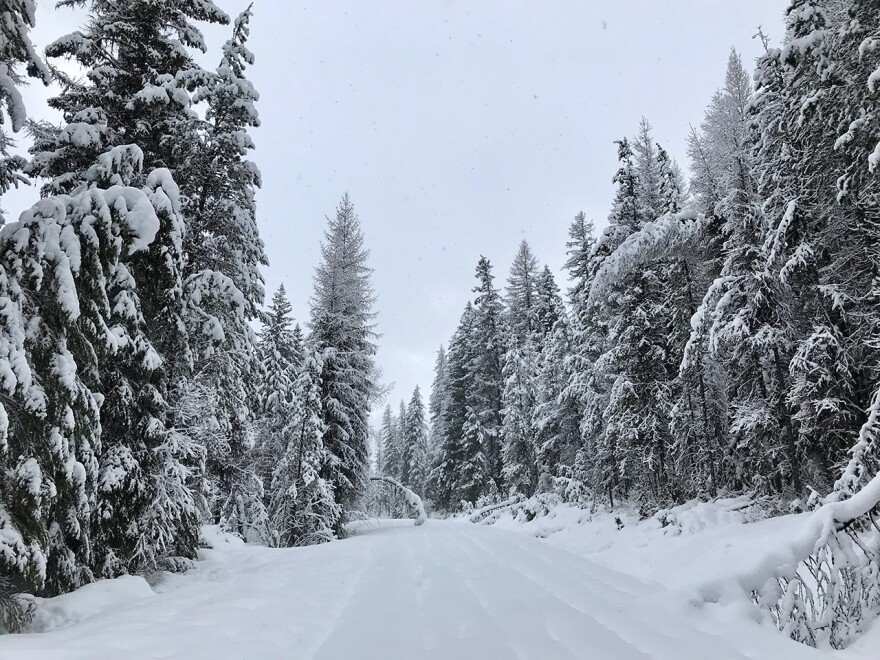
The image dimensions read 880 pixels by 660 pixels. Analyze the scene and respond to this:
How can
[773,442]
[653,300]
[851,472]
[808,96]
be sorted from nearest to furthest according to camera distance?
[851,472] → [808,96] → [773,442] → [653,300]

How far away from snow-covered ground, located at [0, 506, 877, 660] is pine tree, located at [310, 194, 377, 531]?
10158 millimetres

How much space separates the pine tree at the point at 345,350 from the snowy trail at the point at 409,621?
11170mm

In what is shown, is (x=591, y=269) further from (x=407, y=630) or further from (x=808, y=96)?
(x=407, y=630)

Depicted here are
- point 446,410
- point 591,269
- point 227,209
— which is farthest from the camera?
point 446,410

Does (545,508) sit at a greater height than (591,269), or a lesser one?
lesser

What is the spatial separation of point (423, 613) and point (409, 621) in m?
0.36

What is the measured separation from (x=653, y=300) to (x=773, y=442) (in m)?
5.62

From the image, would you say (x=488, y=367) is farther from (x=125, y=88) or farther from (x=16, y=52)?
(x=16, y=52)

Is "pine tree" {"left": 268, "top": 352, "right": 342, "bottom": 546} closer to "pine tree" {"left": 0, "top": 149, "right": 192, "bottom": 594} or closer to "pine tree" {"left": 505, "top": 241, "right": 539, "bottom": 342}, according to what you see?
"pine tree" {"left": 0, "top": 149, "right": 192, "bottom": 594}

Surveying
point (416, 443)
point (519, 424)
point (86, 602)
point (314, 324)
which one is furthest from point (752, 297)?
point (416, 443)

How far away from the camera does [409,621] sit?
4.75 meters

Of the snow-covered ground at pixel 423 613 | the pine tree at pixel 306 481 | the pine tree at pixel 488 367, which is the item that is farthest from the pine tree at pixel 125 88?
the pine tree at pixel 488 367

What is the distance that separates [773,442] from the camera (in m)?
10.9

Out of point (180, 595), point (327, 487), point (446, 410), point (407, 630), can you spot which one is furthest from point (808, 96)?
point (446, 410)
